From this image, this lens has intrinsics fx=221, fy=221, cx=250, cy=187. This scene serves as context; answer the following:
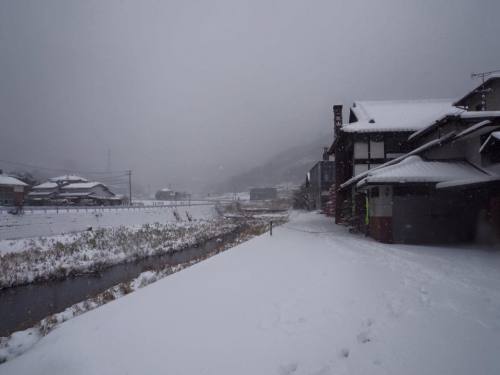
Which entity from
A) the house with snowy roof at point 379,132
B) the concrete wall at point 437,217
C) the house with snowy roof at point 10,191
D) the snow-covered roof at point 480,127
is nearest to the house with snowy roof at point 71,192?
the house with snowy roof at point 10,191

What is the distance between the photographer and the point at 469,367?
290 cm

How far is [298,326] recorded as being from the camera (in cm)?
405

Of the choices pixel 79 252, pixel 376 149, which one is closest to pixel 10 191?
pixel 79 252

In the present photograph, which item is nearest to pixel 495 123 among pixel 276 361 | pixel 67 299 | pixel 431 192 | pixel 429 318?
pixel 431 192

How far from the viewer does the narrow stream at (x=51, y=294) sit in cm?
813

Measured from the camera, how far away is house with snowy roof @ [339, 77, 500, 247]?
9.82 meters

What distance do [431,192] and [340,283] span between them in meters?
8.10

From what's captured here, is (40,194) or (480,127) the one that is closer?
(480,127)

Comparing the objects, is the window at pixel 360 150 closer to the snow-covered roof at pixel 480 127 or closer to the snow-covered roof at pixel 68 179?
the snow-covered roof at pixel 480 127

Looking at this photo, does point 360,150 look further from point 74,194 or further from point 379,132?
point 74,194

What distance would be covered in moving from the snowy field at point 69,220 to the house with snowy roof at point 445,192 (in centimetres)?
2504

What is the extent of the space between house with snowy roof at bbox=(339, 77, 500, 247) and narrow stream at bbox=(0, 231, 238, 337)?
552 inches

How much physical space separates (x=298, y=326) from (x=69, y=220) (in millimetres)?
27472

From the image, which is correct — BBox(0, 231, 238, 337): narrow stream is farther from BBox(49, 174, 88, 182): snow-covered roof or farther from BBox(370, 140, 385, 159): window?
BBox(49, 174, 88, 182): snow-covered roof
